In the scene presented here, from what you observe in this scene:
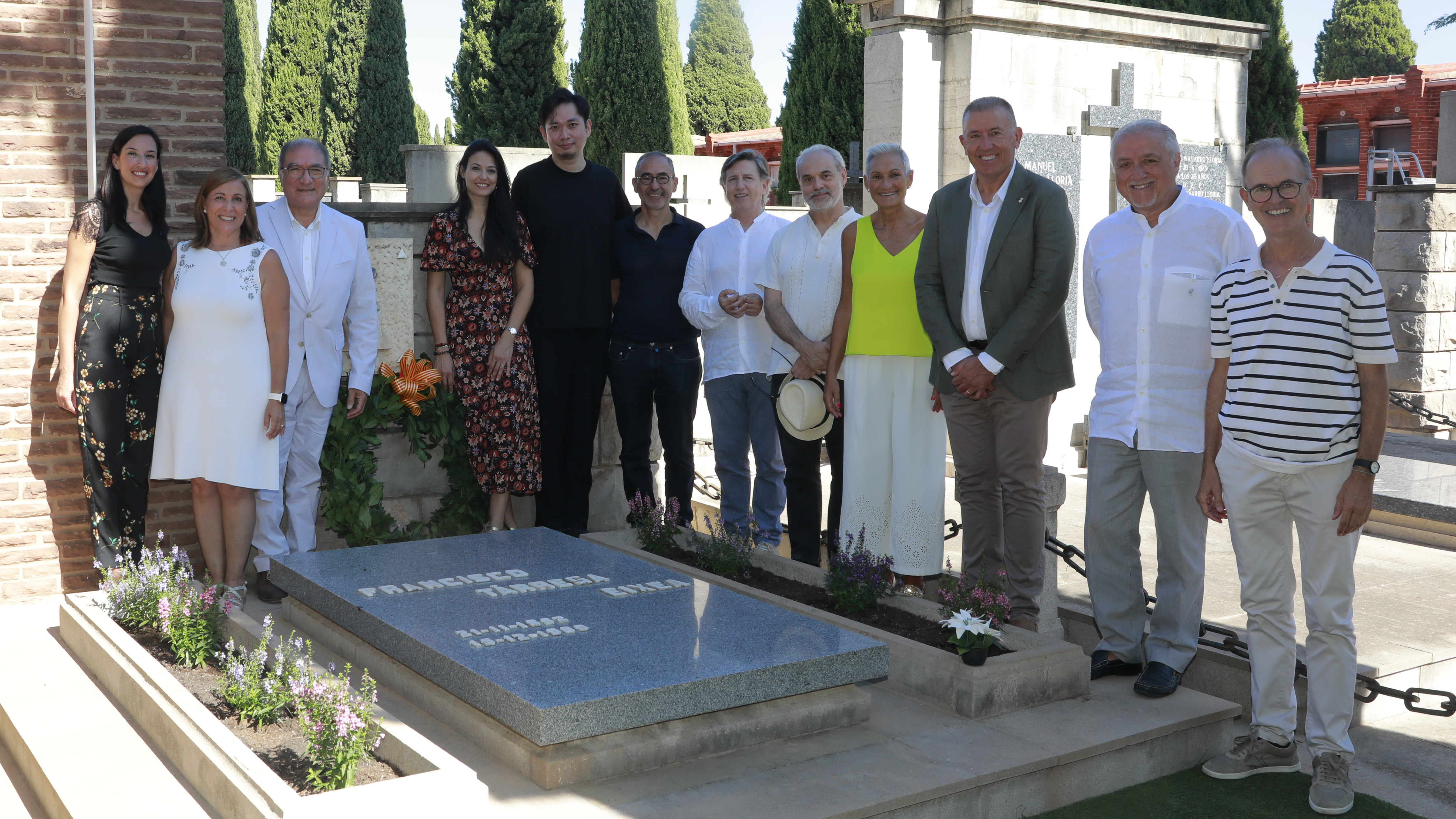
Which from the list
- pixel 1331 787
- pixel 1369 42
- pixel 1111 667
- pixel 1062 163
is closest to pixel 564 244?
pixel 1111 667

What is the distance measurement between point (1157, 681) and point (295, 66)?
2783 centimetres

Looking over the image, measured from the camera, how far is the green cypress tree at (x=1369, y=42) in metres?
42.7

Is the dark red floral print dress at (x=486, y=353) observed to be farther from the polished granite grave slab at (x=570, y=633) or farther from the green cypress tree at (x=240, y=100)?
the green cypress tree at (x=240, y=100)

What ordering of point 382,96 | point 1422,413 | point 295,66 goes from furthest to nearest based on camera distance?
point 295,66
point 382,96
point 1422,413

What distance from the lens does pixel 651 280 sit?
5973mm

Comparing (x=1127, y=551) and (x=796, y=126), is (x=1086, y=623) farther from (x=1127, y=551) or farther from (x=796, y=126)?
(x=796, y=126)

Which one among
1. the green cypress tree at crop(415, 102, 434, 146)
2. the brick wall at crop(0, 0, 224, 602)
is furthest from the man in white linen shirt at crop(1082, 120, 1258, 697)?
the green cypress tree at crop(415, 102, 434, 146)

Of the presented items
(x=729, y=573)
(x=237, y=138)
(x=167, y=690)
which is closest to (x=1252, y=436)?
(x=729, y=573)

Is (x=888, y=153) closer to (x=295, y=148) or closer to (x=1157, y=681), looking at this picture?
(x=1157, y=681)

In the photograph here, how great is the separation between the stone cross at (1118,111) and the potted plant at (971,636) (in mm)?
5829

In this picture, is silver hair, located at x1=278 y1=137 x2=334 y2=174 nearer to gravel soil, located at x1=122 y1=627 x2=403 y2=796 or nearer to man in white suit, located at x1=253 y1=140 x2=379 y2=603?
man in white suit, located at x1=253 y1=140 x2=379 y2=603

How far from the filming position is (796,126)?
17.2 m

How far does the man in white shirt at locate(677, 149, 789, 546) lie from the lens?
5.78 m

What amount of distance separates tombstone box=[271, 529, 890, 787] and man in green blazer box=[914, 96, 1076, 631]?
974 mm
